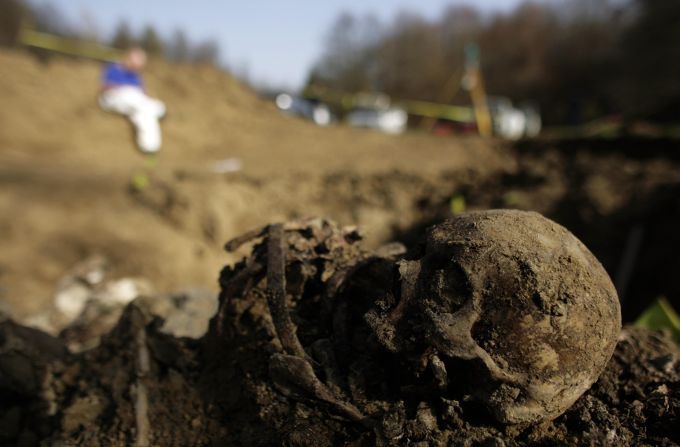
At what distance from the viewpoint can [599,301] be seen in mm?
1771

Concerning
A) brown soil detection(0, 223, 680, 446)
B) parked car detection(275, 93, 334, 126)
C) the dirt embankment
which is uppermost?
parked car detection(275, 93, 334, 126)

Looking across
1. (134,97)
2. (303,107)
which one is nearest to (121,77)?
(134,97)

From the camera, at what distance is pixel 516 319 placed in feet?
5.62

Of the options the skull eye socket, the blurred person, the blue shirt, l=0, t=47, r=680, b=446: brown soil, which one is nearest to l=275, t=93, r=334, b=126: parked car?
l=0, t=47, r=680, b=446: brown soil

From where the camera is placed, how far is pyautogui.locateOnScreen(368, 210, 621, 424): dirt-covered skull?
1.70m

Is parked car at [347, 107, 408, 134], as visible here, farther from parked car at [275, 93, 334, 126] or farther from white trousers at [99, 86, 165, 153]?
white trousers at [99, 86, 165, 153]

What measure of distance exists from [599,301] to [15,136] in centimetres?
1198

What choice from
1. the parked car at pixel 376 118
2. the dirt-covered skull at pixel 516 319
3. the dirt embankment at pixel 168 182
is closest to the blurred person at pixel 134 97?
the dirt embankment at pixel 168 182

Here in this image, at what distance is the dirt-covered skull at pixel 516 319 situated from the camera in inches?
66.8

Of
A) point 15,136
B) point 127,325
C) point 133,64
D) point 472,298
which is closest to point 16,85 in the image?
point 15,136

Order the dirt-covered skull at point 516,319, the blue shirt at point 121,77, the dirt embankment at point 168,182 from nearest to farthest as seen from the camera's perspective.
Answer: the dirt-covered skull at point 516,319
the dirt embankment at point 168,182
the blue shirt at point 121,77

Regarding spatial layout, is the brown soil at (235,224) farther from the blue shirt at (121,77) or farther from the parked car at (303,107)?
the blue shirt at (121,77)

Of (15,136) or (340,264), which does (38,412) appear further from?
(15,136)

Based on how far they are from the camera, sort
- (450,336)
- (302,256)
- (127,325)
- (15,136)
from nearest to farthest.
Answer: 1. (450,336)
2. (302,256)
3. (127,325)
4. (15,136)
